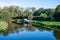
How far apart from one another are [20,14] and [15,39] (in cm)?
4215

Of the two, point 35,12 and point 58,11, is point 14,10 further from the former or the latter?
point 58,11

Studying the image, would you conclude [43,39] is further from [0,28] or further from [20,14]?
[20,14]

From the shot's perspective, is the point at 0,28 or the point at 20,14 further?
the point at 20,14

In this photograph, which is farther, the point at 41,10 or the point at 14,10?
the point at 41,10

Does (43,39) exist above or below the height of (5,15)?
below

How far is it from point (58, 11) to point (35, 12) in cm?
3447

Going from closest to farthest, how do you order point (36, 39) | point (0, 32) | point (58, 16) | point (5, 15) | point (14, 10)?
point (36, 39), point (0, 32), point (5, 15), point (58, 16), point (14, 10)

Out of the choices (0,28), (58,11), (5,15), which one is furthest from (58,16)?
(0,28)

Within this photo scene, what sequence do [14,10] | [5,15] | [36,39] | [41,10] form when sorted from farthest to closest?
[41,10]
[14,10]
[5,15]
[36,39]

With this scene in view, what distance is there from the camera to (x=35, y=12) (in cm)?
8119

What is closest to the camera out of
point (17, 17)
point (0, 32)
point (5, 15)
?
point (0, 32)

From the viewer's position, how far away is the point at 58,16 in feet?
155

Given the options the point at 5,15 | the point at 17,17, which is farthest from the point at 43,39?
the point at 17,17

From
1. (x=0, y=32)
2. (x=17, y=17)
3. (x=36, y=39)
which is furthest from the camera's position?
(x=17, y=17)
